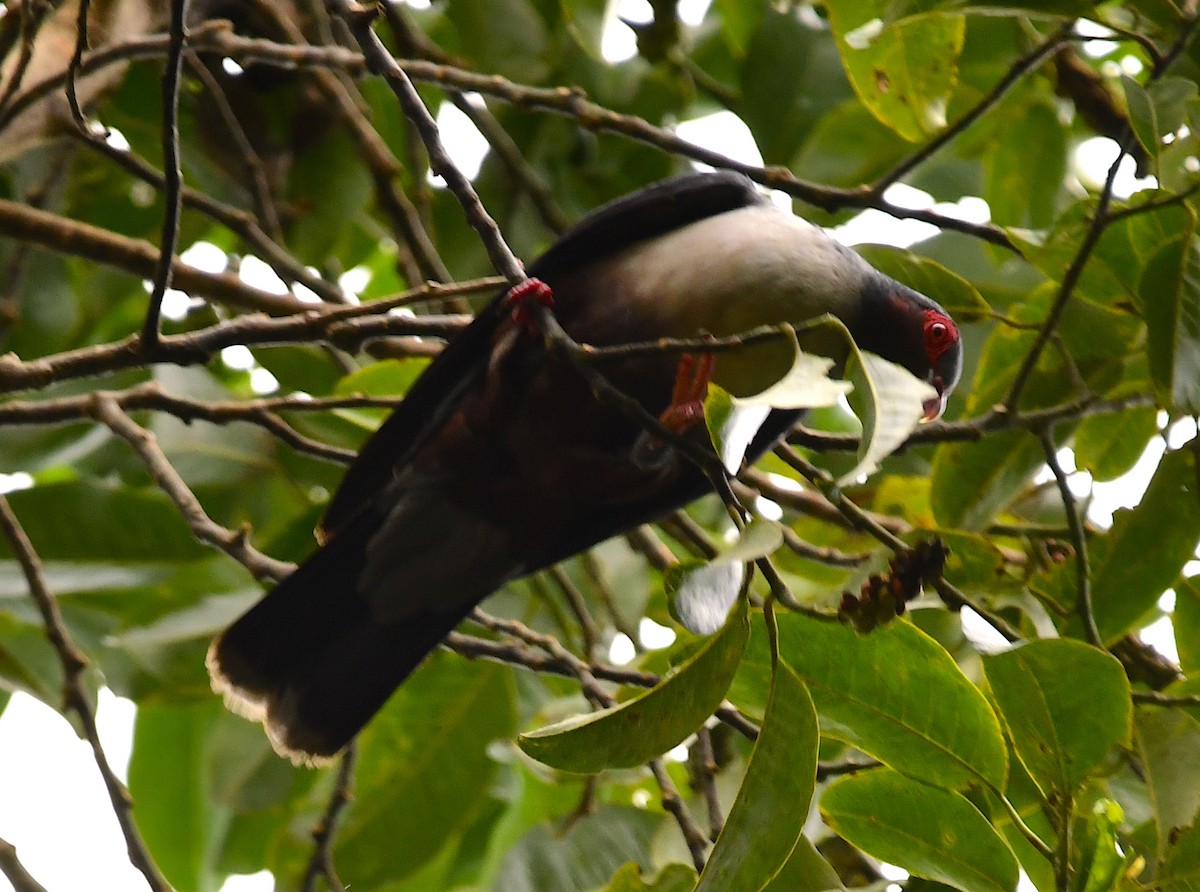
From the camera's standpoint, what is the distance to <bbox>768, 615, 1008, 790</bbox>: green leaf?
6.26 feet

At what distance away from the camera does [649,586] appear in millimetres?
3771

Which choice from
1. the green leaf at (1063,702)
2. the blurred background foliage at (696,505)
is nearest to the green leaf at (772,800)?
the blurred background foliage at (696,505)

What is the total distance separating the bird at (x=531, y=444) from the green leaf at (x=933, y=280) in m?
0.16

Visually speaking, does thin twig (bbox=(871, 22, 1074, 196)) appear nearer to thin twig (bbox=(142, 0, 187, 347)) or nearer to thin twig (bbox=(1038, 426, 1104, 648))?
thin twig (bbox=(1038, 426, 1104, 648))

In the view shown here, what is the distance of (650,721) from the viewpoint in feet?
5.49

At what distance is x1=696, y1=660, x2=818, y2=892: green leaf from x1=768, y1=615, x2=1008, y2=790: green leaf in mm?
269

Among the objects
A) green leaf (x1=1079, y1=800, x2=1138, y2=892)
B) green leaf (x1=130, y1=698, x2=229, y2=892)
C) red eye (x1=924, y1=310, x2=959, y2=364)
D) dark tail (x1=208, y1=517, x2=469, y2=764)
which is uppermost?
green leaf (x1=1079, y1=800, x2=1138, y2=892)

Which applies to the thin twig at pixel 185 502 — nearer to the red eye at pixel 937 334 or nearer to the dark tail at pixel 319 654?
the dark tail at pixel 319 654

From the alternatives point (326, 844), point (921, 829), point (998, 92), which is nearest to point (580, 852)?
point (326, 844)

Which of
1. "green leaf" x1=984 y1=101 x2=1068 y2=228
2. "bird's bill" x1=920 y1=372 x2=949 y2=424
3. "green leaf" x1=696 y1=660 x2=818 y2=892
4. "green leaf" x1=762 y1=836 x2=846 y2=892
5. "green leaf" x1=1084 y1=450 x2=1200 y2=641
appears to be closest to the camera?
"green leaf" x1=696 y1=660 x2=818 y2=892

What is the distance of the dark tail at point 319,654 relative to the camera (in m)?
3.08

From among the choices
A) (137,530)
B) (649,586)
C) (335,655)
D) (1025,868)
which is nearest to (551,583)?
(649,586)

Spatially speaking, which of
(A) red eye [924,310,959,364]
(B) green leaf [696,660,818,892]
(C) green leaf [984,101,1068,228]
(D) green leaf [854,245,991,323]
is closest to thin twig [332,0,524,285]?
(B) green leaf [696,660,818,892]

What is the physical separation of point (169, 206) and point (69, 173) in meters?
1.92
